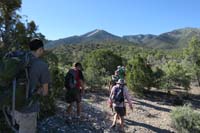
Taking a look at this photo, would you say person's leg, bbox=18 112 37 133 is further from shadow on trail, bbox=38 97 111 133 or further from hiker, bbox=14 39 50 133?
shadow on trail, bbox=38 97 111 133

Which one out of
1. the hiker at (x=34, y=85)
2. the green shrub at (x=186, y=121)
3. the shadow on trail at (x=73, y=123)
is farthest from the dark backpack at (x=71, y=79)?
the hiker at (x=34, y=85)

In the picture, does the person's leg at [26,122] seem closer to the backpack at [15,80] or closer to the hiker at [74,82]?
the backpack at [15,80]

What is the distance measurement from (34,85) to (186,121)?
801 centimetres

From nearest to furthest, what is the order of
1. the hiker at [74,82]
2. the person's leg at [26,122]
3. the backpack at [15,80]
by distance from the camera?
1. the backpack at [15,80]
2. the person's leg at [26,122]
3. the hiker at [74,82]

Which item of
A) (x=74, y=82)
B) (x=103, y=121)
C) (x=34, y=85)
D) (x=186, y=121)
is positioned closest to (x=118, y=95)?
(x=74, y=82)

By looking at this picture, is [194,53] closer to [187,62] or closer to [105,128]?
[187,62]

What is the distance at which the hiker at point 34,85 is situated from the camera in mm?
3848

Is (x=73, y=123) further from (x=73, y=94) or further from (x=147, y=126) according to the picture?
(x=147, y=126)

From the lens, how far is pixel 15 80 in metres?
3.68

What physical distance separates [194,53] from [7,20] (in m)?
21.1

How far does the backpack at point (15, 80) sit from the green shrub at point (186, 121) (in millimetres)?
7890

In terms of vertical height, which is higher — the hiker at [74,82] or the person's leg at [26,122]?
the hiker at [74,82]

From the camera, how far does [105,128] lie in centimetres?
959

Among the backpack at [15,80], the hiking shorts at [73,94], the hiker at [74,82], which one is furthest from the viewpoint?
the hiking shorts at [73,94]
